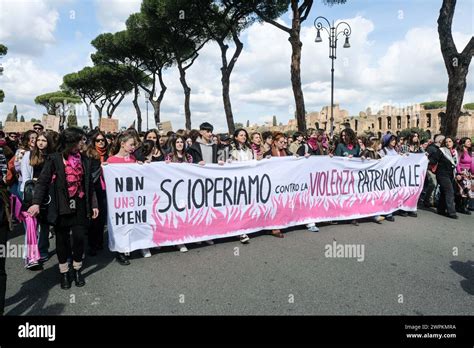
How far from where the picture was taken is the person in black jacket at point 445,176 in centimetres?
770

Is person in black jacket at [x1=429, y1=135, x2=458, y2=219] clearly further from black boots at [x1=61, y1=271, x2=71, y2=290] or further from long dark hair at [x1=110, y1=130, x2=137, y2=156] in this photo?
black boots at [x1=61, y1=271, x2=71, y2=290]

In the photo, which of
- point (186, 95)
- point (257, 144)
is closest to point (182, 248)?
point (257, 144)

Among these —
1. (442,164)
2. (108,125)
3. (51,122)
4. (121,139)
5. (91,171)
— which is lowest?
(442,164)

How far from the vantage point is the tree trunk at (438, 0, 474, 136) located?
10.6 m

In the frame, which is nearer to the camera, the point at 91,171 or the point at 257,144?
the point at 91,171

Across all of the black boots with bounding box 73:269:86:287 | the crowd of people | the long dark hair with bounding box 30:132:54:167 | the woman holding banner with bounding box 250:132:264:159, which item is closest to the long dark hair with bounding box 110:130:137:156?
the crowd of people

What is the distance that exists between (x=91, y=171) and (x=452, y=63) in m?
10.7

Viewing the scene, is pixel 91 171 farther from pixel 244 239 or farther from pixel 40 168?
pixel 244 239

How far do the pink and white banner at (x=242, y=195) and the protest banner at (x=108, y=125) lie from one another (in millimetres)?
9542

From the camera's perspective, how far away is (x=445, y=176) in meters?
7.87

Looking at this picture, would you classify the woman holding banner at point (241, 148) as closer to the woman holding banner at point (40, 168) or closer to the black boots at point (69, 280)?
the woman holding banner at point (40, 168)

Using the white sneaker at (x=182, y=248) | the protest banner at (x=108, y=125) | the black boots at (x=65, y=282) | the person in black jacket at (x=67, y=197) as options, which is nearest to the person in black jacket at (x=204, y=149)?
the white sneaker at (x=182, y=248)

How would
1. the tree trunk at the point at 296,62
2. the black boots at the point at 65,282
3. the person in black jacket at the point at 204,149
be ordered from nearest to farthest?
the black boots at the point at 65,282 < the person in black jacket at the point at 204,149 < the tree trunk at the point at 296,62
